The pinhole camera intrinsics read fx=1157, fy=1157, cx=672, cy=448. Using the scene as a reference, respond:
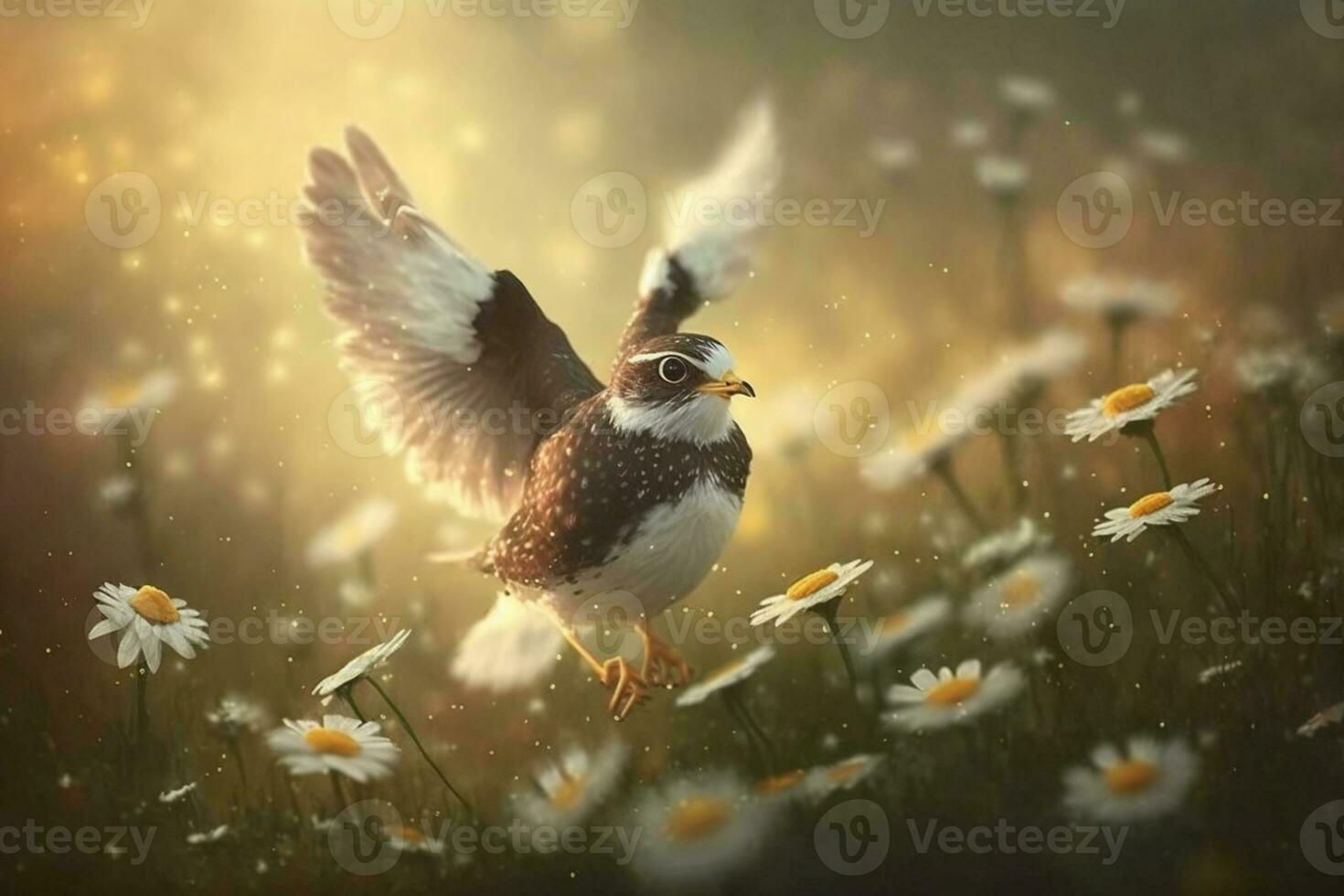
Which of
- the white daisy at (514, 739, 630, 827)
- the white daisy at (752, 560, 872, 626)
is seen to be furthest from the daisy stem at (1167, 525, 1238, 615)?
the white daisy at (514, 739, 630, 827)

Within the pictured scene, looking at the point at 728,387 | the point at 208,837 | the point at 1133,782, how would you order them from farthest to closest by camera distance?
the point at 208,837, the point at 1133,782, the point at 728,387

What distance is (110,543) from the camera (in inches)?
58.6

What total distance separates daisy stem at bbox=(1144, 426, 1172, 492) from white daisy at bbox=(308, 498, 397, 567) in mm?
914

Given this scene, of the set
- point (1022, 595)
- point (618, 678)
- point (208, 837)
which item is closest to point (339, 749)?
point (208, 837)

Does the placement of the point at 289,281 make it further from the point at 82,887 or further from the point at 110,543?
the point at 82,887

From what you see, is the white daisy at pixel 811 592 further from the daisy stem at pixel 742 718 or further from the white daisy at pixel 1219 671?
the white daisy at pixel 1219 671

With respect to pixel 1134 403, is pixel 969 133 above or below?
above

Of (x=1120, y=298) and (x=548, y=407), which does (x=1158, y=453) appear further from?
(x=548, y=407)

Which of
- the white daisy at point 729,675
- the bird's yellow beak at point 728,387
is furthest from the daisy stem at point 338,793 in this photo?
the bird's yellow beak at point 728,387

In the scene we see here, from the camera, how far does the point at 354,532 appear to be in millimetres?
1441

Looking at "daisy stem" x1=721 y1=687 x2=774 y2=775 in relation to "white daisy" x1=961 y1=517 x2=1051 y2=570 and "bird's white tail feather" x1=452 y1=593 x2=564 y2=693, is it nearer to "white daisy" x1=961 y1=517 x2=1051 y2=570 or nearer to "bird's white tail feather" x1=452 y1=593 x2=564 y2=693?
"bird's white tail feather" x1=452 y1=593 x2=564 y2=693

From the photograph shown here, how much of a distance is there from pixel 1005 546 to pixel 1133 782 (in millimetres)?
313

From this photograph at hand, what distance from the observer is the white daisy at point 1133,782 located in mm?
1357

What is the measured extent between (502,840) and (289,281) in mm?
744
